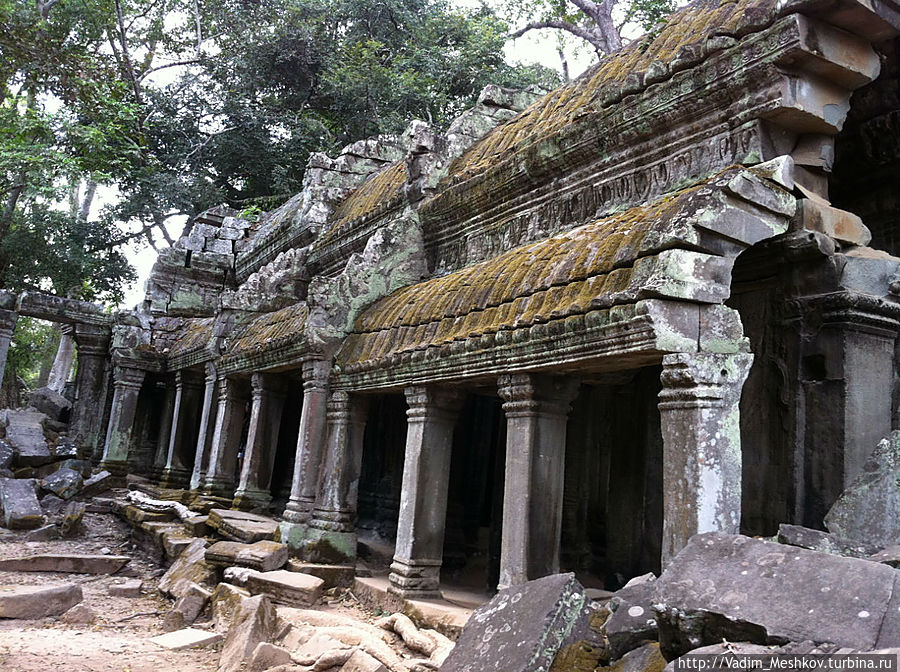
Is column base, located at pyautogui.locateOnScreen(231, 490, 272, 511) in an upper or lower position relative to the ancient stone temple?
lower

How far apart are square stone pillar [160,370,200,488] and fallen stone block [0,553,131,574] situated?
4574mm

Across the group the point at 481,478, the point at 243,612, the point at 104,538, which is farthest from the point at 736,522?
the point at 104,538

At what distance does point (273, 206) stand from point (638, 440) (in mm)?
18640

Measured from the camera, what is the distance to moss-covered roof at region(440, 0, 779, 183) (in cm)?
537

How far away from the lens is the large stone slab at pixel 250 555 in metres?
7.53

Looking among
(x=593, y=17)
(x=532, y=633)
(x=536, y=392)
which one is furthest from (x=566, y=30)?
(x=532, y=633)

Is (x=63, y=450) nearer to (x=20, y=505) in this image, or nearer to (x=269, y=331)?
(x=20, y=505)

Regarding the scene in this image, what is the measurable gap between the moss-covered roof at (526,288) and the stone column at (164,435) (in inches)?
352

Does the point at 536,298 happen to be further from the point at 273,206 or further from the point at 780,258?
the point at 273,206

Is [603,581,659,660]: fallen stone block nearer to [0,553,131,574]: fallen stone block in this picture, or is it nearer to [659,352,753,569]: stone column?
[659,352,753,569]: stone column

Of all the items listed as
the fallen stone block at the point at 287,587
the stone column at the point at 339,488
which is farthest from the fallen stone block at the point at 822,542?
the stone column at the point at 339,488

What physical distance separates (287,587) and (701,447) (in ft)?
14.3

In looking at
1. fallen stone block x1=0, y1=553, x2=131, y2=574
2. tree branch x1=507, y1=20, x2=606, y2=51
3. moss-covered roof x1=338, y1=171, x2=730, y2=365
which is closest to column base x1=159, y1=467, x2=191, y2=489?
fallen stone block x1=0, y1=553, x2=131, y2=574

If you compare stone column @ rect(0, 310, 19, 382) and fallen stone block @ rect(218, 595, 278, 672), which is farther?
stone column @ rect(0, 310, 19, 382)
